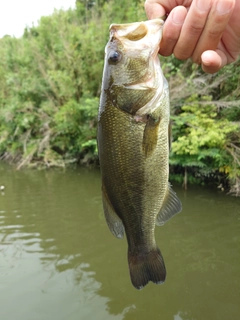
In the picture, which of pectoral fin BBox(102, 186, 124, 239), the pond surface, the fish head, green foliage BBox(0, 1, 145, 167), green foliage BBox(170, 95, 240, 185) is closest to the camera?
the fish head

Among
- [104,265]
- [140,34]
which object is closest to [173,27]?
[140,34]

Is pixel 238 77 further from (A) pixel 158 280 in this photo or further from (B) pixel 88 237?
(A) pixel 158 280

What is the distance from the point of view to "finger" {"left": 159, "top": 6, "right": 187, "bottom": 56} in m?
1.41

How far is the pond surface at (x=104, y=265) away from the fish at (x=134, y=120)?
3.22 m

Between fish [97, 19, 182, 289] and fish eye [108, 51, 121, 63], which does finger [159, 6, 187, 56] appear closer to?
fish [97, 19, 182, 289]

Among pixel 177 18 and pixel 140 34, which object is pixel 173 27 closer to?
pixel 177 18

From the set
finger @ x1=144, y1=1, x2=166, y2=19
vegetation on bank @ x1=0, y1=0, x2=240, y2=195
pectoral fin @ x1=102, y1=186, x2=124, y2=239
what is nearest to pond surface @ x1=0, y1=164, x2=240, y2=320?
vegetation on bank @ x1=0, y1=0, x2=240, y2=195

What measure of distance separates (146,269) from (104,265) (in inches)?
153

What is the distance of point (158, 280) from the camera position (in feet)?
5.79

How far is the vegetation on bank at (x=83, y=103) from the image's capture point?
8836mm

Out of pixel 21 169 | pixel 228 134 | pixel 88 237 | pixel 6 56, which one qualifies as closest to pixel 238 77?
pixel 228 134

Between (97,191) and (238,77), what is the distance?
18.6 feet

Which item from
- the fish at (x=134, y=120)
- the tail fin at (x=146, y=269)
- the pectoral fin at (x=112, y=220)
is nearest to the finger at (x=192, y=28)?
the fish at (x=134, y=120)

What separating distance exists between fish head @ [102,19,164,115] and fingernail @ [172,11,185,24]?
5.8 inches
